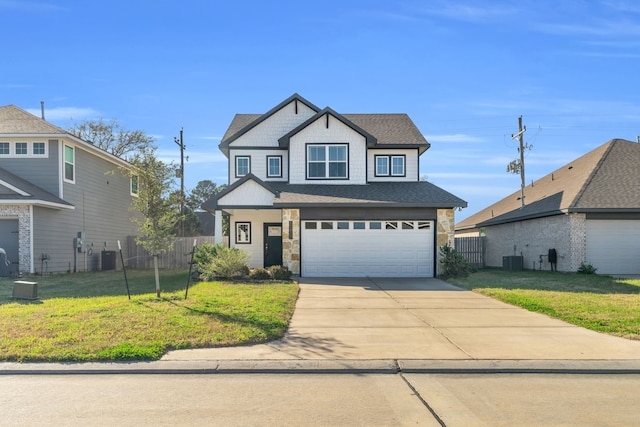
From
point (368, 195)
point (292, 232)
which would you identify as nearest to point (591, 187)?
point (368, 195)

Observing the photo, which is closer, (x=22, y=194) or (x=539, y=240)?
(x=22, y=194)

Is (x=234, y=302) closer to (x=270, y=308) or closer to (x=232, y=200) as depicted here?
(x=270, y=308)

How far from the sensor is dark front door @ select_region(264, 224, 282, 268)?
2391 centimetres

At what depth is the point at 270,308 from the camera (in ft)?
38.0

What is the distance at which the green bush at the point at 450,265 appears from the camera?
19766mm

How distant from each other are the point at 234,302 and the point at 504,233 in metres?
19.6

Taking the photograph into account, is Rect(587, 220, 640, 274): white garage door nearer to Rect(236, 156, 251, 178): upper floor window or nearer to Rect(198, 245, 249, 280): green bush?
Rect(198, 245, 249, 280): green bush

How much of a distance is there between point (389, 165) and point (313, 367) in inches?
670

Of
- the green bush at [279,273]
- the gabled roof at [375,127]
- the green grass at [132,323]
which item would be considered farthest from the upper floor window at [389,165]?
the green grass at [132,323]

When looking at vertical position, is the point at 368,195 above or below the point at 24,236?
above

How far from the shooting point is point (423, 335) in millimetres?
9320

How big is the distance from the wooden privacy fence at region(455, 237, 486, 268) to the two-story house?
7.38m

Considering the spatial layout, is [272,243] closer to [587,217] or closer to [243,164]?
[243,164]

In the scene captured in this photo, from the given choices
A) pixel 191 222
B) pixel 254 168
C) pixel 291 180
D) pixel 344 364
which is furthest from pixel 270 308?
pixel 191 222
